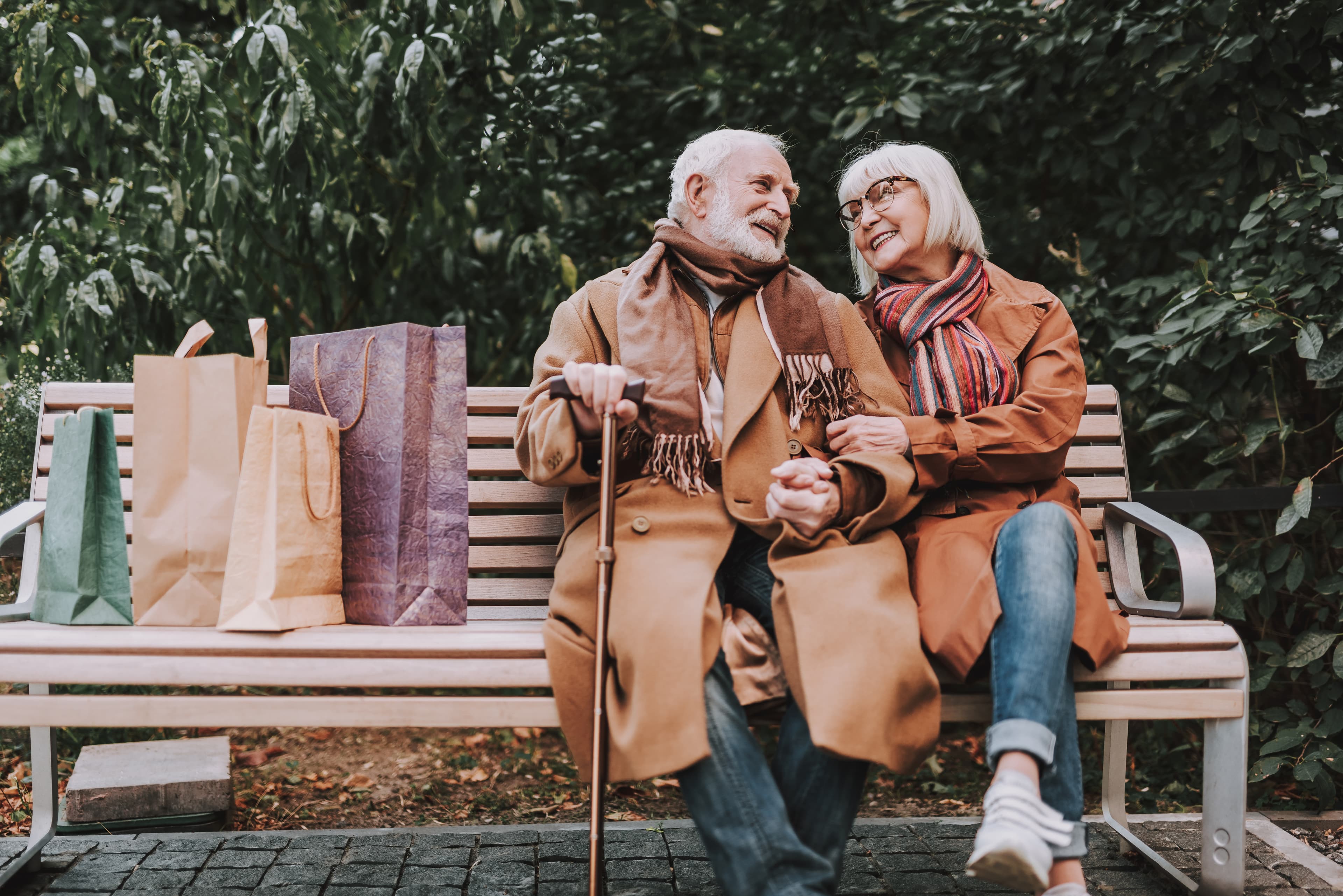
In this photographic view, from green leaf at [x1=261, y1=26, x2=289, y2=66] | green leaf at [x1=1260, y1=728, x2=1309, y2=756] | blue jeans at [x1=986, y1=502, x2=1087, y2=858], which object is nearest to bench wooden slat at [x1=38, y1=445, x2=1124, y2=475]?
blue jeans at [x1=986, y1=502, x2=1087, y2=858]

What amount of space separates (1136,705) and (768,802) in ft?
2.75

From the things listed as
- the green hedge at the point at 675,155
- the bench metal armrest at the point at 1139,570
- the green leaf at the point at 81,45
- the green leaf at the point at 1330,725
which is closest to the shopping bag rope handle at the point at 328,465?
the green hedge at the point at 675,155

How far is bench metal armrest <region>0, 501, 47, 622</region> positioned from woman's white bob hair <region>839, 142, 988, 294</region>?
2200mm

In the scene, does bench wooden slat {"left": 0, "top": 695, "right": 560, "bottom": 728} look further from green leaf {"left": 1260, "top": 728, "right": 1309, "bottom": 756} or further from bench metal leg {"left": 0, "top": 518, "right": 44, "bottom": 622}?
green leaf {"left": 1260, "top": 728, "right": 1309, "bottom": 756}

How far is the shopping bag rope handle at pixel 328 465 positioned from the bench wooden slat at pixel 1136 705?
55.7 inches

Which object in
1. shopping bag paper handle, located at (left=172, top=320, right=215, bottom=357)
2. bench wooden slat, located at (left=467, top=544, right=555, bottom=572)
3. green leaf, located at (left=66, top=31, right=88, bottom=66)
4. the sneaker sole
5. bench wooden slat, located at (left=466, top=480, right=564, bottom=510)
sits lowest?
the sneaker sole

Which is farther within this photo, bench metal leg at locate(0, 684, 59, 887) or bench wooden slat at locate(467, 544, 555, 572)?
bench wooden slat at locate(467, 544, 555, 572)

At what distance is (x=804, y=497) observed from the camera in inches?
88.8

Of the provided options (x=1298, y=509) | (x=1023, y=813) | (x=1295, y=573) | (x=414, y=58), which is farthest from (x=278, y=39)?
(x=1295, y=573)

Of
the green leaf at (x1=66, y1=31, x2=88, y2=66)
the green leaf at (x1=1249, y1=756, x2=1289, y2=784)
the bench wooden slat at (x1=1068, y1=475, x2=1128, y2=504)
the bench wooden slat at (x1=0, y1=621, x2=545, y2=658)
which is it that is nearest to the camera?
the bench wooden slat at (x1=0, y1=621, x2=545, y2=658)

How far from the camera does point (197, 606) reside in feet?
7.62

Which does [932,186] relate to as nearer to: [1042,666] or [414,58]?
[1042,666]

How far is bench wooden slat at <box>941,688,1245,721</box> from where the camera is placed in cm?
217

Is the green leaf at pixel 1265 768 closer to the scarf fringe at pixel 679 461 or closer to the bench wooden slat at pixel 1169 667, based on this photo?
the bench wooden slat at pixel 1169 667
